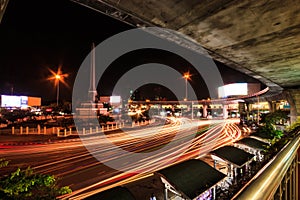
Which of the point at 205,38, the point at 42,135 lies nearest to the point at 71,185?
the point at 205,38

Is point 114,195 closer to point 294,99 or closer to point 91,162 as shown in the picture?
point 91,162

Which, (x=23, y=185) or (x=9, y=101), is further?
(x=9, y=101)

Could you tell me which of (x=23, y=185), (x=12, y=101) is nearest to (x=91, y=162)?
(x=23, y=185)

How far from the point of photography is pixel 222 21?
Answer: 14.5ft

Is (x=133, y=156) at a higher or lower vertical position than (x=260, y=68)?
lower

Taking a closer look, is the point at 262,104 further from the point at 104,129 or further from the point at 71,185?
the point at 71,185

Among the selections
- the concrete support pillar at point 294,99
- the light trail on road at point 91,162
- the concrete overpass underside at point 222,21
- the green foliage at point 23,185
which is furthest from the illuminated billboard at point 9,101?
the concrete support pillar at point 294,99

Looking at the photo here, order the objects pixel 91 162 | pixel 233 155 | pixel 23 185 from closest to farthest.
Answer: pixel 23 185
pixel 233 155
pixel 91 162

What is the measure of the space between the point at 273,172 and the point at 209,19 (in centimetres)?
382

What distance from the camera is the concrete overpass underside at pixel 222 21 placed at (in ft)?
12.3

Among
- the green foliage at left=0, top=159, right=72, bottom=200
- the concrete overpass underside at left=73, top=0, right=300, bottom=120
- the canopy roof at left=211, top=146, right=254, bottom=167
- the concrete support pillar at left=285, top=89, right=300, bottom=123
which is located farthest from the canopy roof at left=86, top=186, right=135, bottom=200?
the concrete support pillar at left=285, top=89, right=300, bottom=123

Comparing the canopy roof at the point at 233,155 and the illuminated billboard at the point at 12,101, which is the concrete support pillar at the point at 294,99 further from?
the illuminated billboard at the point at 12,101

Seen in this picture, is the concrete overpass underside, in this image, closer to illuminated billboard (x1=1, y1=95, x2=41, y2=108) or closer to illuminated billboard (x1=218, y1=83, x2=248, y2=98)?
illuminated billboard (x1=1, y1=95, x2=41, y2=108)

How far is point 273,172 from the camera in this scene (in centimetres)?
121
